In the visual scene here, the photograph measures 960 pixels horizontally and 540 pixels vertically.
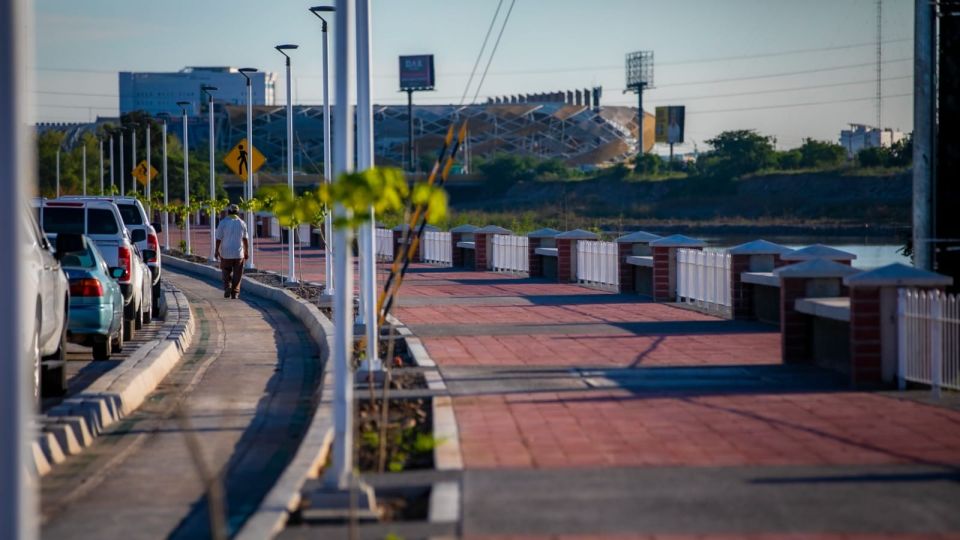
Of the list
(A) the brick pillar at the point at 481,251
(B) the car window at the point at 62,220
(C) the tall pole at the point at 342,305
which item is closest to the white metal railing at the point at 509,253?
(A) the brick pillar at the point at 481,251

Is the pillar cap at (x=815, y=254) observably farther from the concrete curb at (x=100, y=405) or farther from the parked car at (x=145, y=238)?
the parked car at (x=145, y=238)

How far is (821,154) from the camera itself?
102 m

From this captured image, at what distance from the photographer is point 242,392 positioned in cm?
1488

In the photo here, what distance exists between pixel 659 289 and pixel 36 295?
14461 millimetres

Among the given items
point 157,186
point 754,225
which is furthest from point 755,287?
point 157,186

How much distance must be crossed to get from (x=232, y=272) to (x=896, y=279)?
19.5 meters

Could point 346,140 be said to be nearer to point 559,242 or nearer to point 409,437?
point 409,437

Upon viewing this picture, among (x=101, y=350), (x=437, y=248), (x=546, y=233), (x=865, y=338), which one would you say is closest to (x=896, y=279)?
(x=865, y=338)

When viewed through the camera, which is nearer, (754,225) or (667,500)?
(667,500)

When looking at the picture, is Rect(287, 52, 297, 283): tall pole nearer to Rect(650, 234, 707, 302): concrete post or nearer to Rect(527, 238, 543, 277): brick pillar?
Rect(527, 238, 543, 277): brick pillar

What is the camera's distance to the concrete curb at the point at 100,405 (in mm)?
10664

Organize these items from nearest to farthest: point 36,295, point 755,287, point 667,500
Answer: point 667,500 → point 36,295 → point 755,287

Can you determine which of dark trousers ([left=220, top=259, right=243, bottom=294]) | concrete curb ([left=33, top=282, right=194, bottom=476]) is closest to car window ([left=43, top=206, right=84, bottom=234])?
concrete curb ([left=33, top=282, right=194, bottom=476])

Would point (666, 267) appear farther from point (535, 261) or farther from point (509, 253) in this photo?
point (509, 253)
